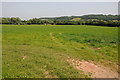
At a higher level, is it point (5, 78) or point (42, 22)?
point (42, 22)

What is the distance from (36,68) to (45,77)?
3.38ft

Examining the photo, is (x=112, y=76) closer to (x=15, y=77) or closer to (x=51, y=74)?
(x=51, y=74)

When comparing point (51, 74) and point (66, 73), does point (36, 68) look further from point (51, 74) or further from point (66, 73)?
point (66, 73)

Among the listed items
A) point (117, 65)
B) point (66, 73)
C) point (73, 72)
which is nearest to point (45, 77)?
point (66, 73)

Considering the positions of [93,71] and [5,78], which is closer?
[5,78]

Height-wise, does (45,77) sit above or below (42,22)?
below

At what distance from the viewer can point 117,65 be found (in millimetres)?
6719

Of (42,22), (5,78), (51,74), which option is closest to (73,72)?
(51,74)

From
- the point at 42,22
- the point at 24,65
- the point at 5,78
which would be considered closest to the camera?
the point at 5,78

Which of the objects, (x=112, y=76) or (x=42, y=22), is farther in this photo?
(x=42, y=22)

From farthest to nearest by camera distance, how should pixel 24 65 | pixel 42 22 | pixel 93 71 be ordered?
pixel 42 22 → pixel 24 65 → pixel 93 71

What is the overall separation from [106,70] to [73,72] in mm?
1789

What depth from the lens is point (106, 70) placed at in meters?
6.00

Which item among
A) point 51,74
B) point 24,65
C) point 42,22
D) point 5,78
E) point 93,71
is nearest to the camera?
point 5,78
